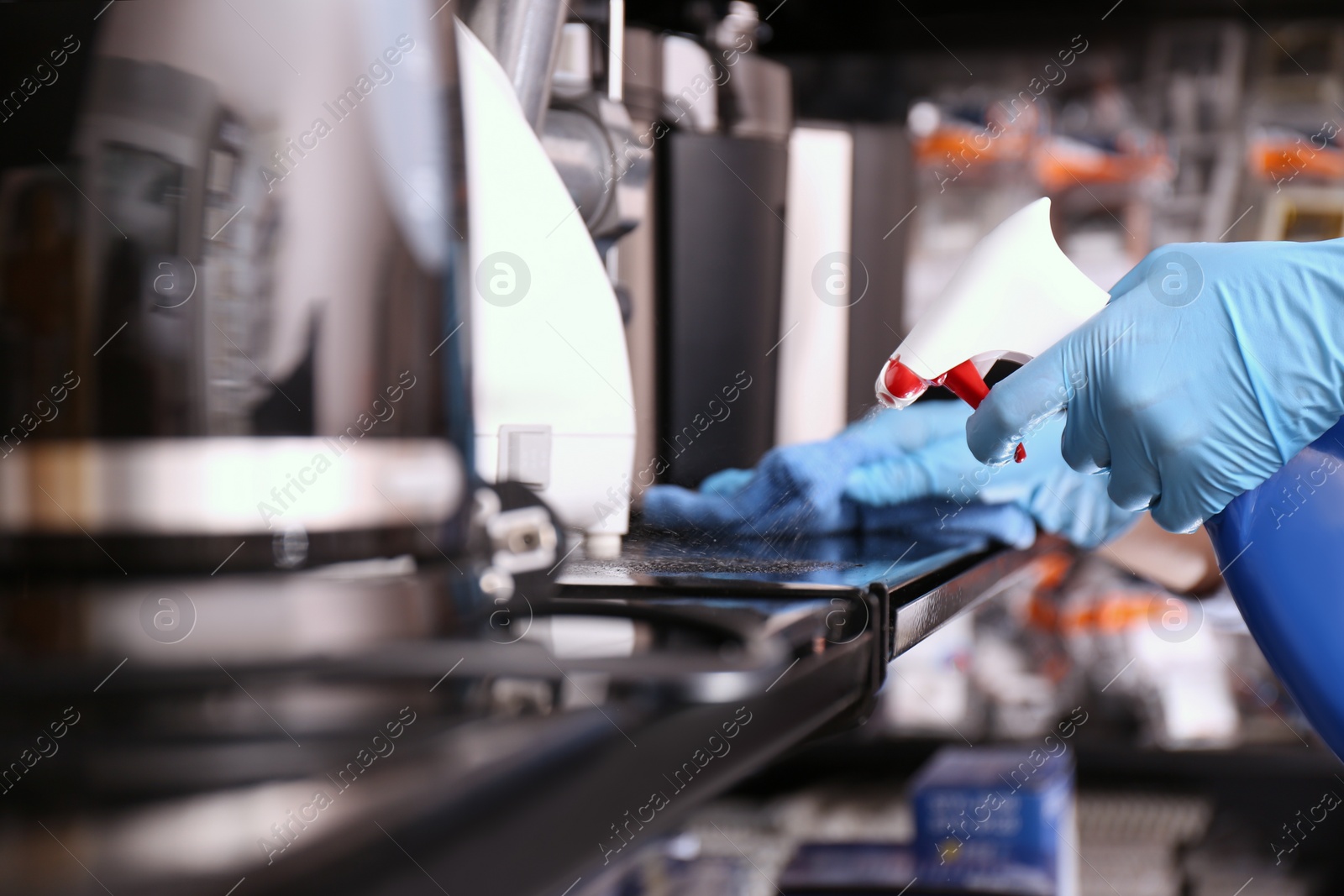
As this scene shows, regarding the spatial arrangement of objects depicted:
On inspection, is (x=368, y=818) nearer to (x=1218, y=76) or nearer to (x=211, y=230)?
(x=211, y=230)

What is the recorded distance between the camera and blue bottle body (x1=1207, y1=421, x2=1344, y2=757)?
0.62 metres

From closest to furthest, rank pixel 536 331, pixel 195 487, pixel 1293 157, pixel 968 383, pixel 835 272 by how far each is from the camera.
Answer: pixel 195 487 → pixel 536 331 → pixel 968 383 → pixel 835 272 → pixel 1293 157

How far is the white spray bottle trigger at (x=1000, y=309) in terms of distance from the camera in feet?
1.91

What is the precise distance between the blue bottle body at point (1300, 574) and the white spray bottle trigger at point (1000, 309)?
0.60 ft

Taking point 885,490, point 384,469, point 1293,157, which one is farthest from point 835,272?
point 1293,157

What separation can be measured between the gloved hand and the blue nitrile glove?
111 mm

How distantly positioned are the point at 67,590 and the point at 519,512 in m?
0.15

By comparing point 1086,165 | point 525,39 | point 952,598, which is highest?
point 1086,165

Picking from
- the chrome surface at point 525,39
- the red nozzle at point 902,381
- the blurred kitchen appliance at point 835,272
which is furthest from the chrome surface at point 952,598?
the chrome surface at point 525,39

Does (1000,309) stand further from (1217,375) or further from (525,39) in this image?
(525,39)

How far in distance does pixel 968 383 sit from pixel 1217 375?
16 cm

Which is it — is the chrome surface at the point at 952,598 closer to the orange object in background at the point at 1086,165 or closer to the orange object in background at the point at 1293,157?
the orange object in background at the point at 1086,165

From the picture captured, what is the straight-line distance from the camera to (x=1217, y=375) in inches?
25.5

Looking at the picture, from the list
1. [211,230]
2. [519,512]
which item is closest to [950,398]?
[519,512]
